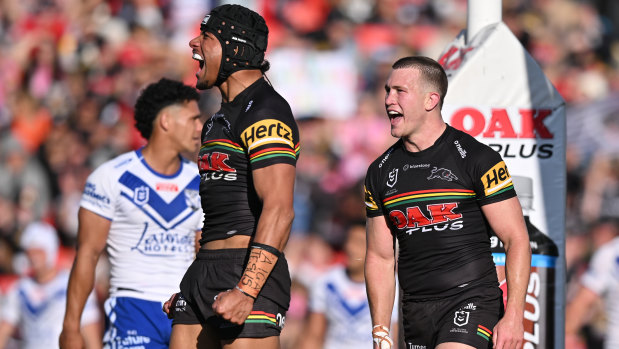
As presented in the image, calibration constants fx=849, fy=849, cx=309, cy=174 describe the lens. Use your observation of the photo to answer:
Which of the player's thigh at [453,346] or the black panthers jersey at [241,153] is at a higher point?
the black panthers jersey at [241,153]

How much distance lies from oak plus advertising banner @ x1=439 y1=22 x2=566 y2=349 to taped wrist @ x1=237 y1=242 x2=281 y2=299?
6.71 ft

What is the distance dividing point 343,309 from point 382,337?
11.6ft

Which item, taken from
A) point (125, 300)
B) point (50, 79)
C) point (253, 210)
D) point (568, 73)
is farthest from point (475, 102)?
point (50, 79)

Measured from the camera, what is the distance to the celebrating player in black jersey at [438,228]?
13.9 ft

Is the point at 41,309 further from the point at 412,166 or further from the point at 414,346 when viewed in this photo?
the point at 412,166

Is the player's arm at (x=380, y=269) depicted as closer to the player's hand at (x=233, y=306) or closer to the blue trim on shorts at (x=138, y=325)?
the player's hand at (x=233, y=306)

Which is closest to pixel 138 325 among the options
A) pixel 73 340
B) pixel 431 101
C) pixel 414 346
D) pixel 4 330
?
pixel 73 340

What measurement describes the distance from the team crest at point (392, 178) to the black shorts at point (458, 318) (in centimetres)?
64

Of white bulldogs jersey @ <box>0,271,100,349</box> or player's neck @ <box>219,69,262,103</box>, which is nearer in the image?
player's neck @ <box>219,69,262,103</box>

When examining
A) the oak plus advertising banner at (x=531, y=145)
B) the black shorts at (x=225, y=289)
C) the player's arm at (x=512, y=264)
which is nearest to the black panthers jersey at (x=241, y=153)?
the black shorts at (x=225, y=289)

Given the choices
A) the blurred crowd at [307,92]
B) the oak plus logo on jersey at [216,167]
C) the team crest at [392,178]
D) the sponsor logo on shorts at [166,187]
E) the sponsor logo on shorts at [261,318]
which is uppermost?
the blurred crowd at [307,92]

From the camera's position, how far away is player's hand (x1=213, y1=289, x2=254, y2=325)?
3748mm

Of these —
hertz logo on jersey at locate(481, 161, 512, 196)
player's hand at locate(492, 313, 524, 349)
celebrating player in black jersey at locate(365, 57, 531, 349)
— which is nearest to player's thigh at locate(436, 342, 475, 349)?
celebrating player in black jersey at locate(365, 57, 531, 349)

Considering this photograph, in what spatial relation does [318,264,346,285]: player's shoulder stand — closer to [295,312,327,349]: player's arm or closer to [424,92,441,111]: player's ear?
[295,312,327,349]: player's arm
